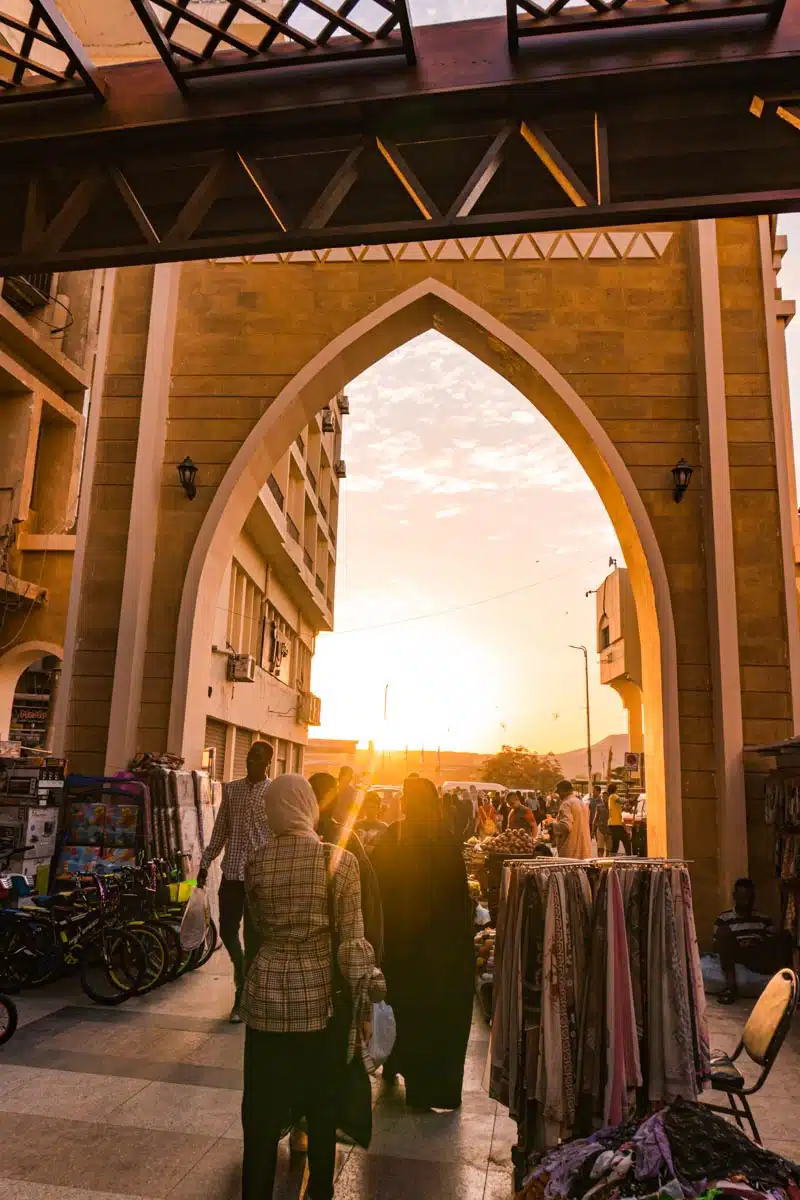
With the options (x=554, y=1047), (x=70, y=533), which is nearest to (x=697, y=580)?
(x=554, y=1047)

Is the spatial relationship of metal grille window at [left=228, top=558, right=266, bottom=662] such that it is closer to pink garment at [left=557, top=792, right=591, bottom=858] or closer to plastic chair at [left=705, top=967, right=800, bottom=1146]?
pink garment at [left=557, top=792, right=591, bottom=858]

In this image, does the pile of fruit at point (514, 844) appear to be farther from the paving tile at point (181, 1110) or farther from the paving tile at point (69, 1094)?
the paving tile at point (69, 1094)

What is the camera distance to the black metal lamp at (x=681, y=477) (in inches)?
411

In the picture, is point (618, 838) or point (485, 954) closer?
point (485, 954)

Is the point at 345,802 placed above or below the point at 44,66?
below

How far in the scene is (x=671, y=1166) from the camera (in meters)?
2.45

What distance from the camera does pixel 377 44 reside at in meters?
3.96

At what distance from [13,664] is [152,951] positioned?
34.9ft

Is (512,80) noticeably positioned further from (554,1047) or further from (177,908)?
(177,908)

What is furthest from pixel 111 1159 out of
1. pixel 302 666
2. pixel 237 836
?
pixel 302 666

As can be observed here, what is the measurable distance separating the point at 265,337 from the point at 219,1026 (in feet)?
28.3

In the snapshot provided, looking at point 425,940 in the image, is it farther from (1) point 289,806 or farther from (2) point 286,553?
(2) point 286,553

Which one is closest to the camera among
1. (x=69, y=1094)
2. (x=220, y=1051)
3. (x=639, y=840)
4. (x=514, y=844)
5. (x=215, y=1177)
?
(x=215, y=1177)

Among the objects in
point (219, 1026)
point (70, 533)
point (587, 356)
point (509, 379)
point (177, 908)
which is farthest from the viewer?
point (70, 533)
